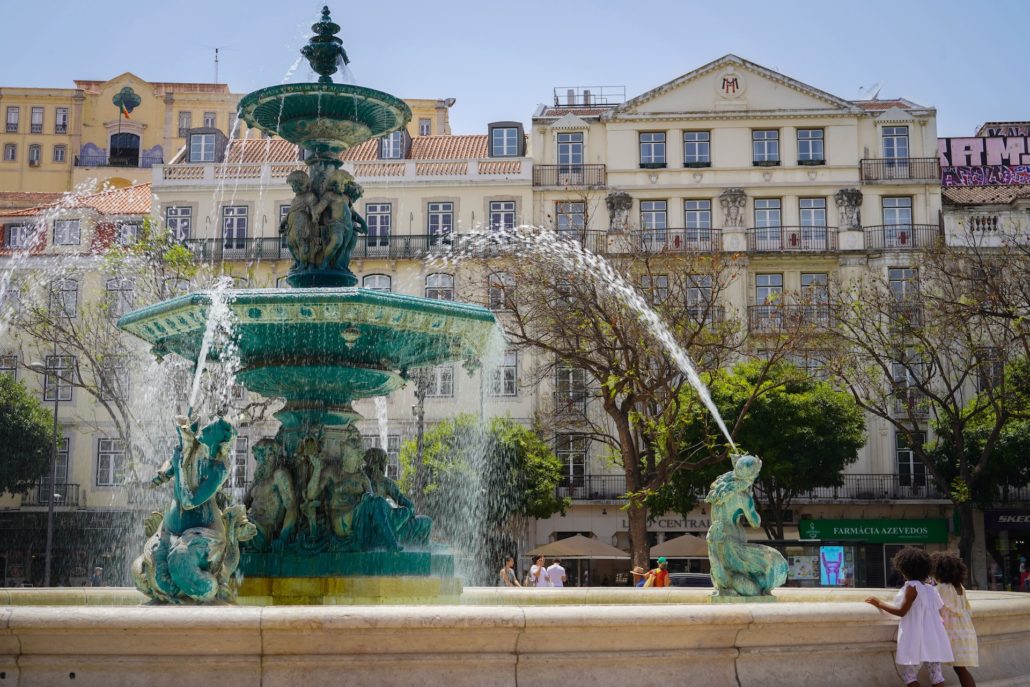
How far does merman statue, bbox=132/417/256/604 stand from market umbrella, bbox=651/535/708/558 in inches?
1035

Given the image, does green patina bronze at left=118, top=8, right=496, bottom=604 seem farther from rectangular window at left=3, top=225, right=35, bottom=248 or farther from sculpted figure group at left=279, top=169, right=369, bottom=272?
rectangular window at left=3, top=225, right=35, bottom=248

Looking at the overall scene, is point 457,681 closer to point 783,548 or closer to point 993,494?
point 783,548

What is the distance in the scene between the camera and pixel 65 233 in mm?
40219

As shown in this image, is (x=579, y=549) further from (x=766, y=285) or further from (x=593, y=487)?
(x=766, y=285)

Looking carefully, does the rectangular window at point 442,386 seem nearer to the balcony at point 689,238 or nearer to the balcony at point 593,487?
the balcony at point 593,487

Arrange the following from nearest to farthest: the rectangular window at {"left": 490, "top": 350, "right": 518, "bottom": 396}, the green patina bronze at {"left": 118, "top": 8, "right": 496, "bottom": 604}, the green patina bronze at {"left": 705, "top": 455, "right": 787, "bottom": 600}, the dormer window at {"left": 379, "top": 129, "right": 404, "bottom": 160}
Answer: the green patina bronze at {"left": 705, "top": 455, "right": 787, "bottom": 600}, the green patina bronze at {"left": 118, "top": 8, "right": 496, "bottom": 604}, the rectangular window at {"left": 490, "top": 350, "right": 518, "bottom": 396}, the dormer window at {"left": 379, "top": 129, "right": 404, "bottom": 160}

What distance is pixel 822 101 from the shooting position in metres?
42.6

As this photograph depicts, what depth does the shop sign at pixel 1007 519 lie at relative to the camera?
3900 cm

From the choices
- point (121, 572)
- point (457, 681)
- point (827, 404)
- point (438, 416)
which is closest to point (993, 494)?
point (827, 404)

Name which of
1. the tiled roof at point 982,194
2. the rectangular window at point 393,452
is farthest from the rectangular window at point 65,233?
the tiled roof at point 982,194

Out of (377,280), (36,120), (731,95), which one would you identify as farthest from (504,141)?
(36,120)

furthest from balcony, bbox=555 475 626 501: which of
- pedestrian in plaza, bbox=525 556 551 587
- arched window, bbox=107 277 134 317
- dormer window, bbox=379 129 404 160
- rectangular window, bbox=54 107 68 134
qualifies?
rectangular window, bbox=54 107 68 134

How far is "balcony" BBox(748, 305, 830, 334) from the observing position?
30425 mm

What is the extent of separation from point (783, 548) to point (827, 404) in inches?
504
